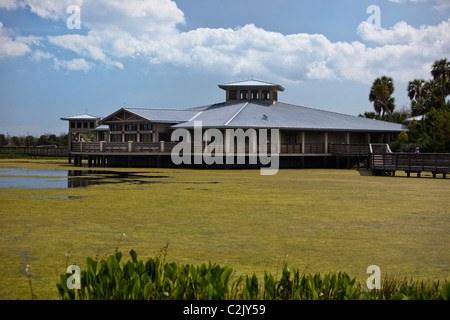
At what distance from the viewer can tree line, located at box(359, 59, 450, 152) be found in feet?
134

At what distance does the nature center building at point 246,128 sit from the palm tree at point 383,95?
22111 mm

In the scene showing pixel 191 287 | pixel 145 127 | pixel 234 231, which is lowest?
pixel 234 231

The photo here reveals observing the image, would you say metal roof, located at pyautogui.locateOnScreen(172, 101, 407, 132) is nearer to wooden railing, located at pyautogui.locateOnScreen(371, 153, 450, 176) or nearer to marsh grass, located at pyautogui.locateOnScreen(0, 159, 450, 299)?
wooden railing, located at pyautogui.locateOnScreen(371, 153, 450, 176)

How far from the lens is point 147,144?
4572 centimetres

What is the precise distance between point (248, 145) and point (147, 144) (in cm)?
843

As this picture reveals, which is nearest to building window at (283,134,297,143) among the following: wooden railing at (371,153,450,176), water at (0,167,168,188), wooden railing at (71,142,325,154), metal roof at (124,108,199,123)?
wooden railing at (71,142,325,154)

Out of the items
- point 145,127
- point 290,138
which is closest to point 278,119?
point 290,138

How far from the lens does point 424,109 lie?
65812 mm

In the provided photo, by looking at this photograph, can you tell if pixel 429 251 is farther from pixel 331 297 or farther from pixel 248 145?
pixel 248 145

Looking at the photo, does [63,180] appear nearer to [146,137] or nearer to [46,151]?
[146,137]

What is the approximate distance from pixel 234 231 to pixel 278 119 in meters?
37.1
